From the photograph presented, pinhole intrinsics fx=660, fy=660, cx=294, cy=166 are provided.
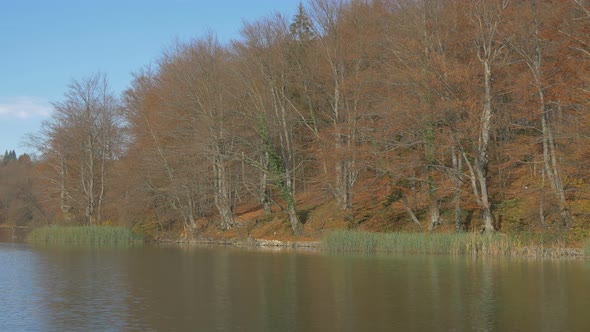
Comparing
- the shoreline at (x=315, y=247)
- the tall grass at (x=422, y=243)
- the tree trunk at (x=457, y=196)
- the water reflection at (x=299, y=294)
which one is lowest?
the water reflection at (x=299, y=294)

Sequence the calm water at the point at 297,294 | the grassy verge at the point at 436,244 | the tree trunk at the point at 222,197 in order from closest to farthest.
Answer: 1. the calm water at the point at 297,294
2. the grassy verge at the point at 436,244
3. the tree trunk at the point at 222,197

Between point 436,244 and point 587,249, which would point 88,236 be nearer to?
point 436,244

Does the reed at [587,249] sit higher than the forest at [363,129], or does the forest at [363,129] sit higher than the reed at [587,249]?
the forest at [363,129]

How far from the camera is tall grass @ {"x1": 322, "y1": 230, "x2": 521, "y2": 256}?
28531 millimetres

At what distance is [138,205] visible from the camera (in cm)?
4678

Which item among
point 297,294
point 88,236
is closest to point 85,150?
point 88,236

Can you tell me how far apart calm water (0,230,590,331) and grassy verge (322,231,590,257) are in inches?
56.9

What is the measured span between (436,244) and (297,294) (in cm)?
1268

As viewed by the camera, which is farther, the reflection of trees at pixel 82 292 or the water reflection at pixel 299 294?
the reflection of trees at pixel 82 292

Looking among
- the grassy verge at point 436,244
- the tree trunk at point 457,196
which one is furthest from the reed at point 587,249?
the tree trunk at point 457,196

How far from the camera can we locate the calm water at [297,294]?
14.7 meters

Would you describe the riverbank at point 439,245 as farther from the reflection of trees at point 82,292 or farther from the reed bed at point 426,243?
the reflection of trees at point 82,292

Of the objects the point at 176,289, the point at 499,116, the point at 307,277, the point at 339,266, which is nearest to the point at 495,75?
the point at 499,116

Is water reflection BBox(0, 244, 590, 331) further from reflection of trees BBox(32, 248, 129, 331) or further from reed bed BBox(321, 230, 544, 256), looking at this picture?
reed bed BBox(321, 230, 544, 256)
